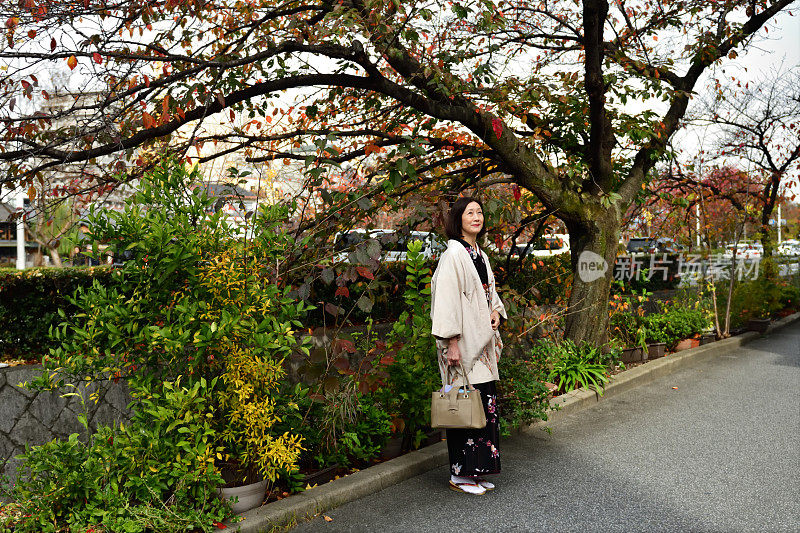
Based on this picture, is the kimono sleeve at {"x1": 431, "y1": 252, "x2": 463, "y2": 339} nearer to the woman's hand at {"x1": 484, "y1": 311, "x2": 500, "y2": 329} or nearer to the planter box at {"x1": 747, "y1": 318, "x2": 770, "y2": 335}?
the woman's hand at {"x1": 484, "y1": 311, "x2": 500, "y2": 329}

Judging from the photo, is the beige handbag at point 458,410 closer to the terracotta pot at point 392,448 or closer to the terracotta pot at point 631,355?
the terracotta pot at point 392,448

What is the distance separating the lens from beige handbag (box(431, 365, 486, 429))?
395cm

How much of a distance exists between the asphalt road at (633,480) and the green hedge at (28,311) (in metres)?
3.31

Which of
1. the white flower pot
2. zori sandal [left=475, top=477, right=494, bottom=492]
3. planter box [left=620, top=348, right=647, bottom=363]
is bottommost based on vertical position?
zori sandal [left=475, top=477, right=494, bottom=492]

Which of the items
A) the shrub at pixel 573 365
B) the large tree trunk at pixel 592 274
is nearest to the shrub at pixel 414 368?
the shrub at pixel 573 365

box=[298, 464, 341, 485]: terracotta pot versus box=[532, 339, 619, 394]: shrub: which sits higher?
box=[532, 339, 619, 394]: shrub

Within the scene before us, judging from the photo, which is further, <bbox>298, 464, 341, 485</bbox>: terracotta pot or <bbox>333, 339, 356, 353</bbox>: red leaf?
<bbox>298, 464, 341, 485</bbox>: terracotta pot

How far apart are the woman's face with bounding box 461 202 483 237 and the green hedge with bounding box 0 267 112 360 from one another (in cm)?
361

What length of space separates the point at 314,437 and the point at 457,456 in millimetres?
1059

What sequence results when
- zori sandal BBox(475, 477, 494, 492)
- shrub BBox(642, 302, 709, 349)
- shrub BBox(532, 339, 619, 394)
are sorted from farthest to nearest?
1. shrub BBox(642, 302, 709, 349)
2. shrub BBox(532, 339, 619, 394)
3. zori sandal BBox(475, 477, 494, 492)

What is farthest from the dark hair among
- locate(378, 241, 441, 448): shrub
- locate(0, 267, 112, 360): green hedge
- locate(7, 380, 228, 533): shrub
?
locate(0, 267, 112, 360): green hedge

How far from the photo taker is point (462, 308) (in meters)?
4.16

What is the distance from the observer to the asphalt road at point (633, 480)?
150 inches

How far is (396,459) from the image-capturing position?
4.73 m
